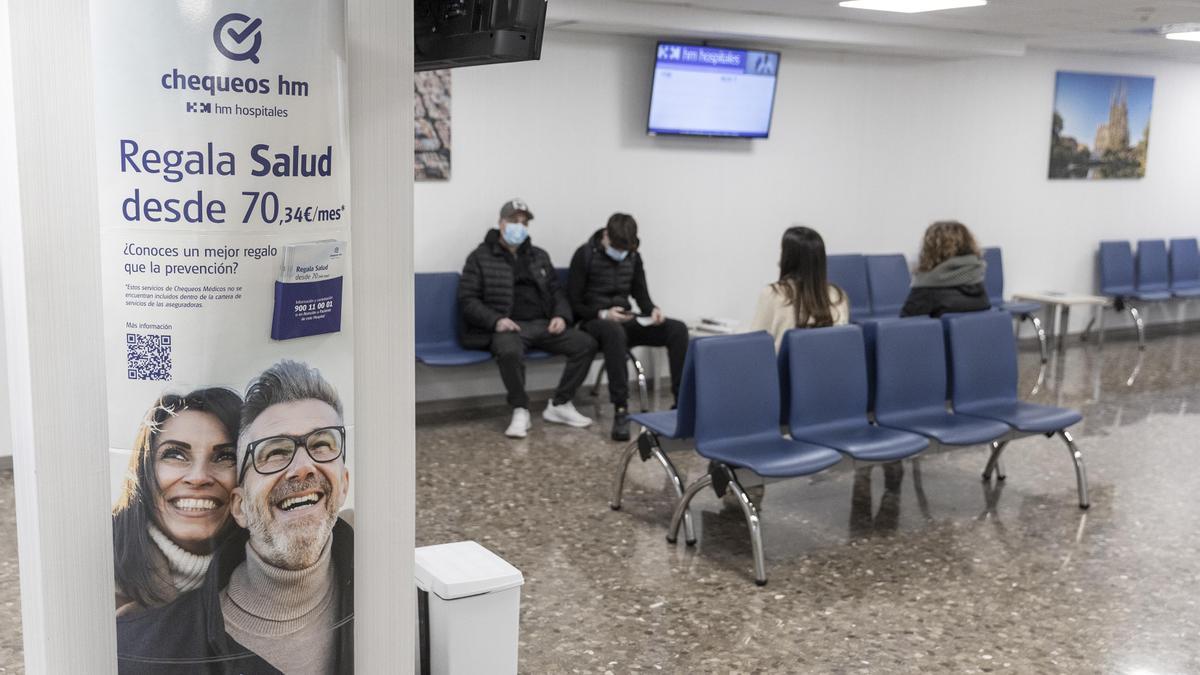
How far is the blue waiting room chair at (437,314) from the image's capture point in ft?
23.2

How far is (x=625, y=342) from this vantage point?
7.27 m

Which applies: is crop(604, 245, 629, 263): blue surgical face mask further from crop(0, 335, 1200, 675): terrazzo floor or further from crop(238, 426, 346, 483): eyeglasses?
crop(238, 426, 346, 483): eyeglasses

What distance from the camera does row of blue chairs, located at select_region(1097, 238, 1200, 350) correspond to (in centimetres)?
1072

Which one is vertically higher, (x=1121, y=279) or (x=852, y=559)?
(x=1121, y=279)

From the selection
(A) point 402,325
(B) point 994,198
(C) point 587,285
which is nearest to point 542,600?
(A) point 402,325

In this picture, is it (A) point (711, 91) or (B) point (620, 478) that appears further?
(A) point (711, 91)

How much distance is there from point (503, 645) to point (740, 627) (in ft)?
3.84

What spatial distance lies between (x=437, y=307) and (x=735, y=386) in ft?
9.01

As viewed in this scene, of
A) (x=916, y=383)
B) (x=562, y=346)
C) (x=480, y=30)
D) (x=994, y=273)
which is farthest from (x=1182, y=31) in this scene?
(x=480, y=30)

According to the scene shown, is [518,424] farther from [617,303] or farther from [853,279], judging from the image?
[853,279]

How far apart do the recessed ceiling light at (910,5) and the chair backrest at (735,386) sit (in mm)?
2768

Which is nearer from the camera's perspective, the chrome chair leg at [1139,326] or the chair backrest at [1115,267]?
the chrome chair leg at [1139,326]

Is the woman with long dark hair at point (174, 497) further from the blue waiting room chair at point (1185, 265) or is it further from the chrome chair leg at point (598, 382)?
the blue waiting room chair at point (1185, 265)

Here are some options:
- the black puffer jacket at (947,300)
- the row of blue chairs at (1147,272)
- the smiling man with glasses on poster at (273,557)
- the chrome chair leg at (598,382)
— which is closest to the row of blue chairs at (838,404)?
the black puffer jacket at (947,300)
